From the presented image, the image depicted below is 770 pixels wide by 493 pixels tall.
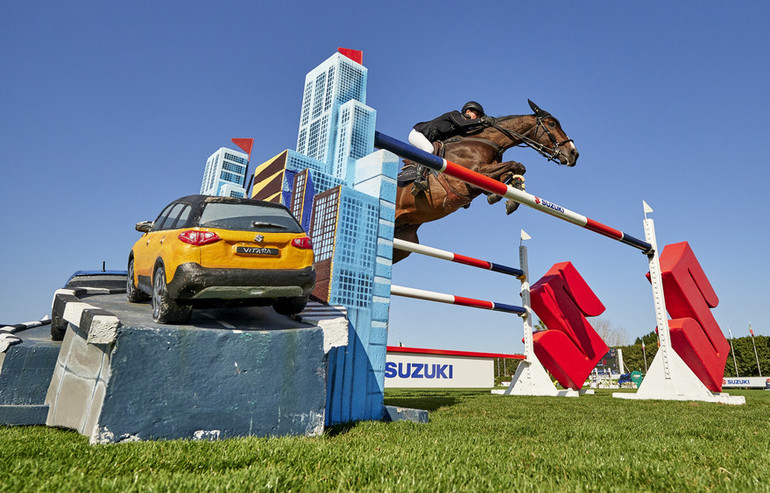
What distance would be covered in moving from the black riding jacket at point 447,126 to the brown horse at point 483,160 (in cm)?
15

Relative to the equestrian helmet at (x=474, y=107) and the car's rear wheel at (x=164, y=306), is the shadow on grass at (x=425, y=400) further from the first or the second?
the equestrian helmet at (x=474, y=107)

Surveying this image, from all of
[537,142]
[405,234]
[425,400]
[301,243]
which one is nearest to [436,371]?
[425,400]

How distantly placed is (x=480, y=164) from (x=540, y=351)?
4413mm

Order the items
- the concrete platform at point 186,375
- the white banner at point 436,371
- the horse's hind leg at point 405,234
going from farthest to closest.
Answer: the white banner at point 436,371
the horse's hind leg at point 405,234
the concrete platform at point 186,375

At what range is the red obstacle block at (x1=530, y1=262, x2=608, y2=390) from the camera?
28.3 feet

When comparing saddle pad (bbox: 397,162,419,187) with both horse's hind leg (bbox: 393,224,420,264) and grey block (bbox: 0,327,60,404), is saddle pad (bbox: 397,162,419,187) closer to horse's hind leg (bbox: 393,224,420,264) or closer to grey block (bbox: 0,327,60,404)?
horse's hind leg (bbox: 393,224,420,264)

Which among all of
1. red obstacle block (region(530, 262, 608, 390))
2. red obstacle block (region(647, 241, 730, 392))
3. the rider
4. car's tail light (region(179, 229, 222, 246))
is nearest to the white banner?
red obstacle block (region(530, 262, 608, 390))

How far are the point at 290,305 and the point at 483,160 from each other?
475 cm

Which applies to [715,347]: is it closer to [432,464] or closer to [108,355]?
[432,464]

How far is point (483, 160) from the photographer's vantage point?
6.60 m

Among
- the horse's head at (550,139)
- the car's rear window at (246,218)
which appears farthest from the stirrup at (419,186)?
the car's rear window at (246,218)

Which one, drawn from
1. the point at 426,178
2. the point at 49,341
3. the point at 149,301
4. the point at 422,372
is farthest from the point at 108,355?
the point at 422,372

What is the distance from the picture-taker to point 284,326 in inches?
113

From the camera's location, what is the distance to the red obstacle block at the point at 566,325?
28.3ft
